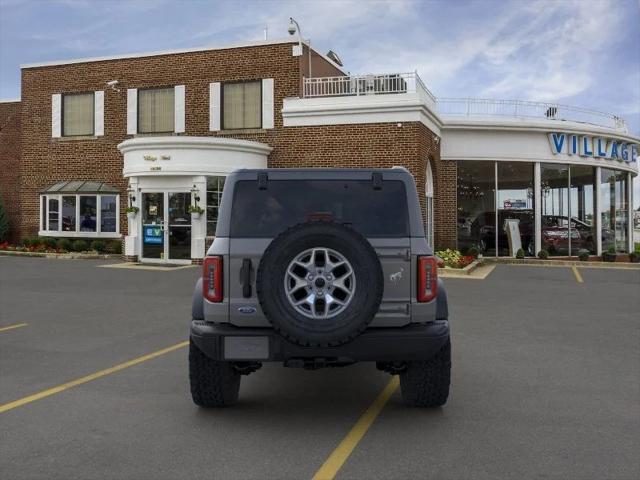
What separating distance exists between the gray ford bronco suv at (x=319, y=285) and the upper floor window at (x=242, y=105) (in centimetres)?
1759

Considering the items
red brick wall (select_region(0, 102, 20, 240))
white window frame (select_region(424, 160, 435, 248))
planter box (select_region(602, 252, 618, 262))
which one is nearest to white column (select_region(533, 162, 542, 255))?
planter box (select_region(602, 252, 618, 262))

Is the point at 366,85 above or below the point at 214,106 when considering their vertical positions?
above

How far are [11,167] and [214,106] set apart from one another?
10705 mm

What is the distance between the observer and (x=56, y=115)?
81.7 feet

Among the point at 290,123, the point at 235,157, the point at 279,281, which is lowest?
the point at 279,281

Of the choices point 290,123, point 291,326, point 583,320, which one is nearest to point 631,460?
point 291,326

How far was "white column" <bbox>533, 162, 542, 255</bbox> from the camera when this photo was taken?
923 inches

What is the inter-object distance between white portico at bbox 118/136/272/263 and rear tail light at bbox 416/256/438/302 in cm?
1535

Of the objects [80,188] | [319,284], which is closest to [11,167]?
[80,188]

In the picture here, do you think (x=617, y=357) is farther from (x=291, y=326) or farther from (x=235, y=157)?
(x=235, y=157)

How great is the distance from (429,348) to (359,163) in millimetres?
16089

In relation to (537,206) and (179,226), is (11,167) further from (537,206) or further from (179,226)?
(537,206)

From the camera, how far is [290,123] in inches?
841

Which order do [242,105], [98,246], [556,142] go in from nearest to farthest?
[242,105] < [98,246] < [556,142]
